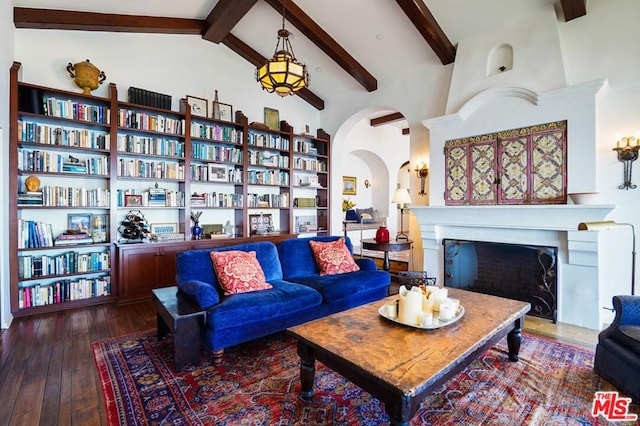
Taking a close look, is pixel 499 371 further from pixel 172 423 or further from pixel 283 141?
pixel 283 141

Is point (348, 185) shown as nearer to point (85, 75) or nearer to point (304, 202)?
point (304, 202)

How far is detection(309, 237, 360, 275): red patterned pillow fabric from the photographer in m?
3.47

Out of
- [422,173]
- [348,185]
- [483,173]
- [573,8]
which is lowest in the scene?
[483,173]

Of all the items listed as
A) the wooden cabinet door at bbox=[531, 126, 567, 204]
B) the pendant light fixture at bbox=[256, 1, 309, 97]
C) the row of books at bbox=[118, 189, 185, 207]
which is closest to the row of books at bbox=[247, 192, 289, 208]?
the row of books at bbox=[118, 189, 185, 207]

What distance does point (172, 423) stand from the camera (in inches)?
66.5

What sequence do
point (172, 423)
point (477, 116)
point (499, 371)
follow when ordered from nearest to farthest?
point (172, 423) → point (499, 371) → point (477, 116)

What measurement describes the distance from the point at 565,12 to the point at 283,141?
397 centimetres

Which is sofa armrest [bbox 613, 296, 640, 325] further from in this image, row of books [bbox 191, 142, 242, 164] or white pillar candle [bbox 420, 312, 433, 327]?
row of books [bbox 191, 142, 242, 164]

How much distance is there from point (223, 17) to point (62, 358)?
415cm

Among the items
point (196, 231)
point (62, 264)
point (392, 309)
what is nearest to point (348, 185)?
point (196, 231)

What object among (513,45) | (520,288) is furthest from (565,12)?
(520,288)

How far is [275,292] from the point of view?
2727mm

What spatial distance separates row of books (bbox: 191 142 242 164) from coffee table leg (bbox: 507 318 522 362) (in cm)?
410

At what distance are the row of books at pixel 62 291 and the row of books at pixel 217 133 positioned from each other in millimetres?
2254
